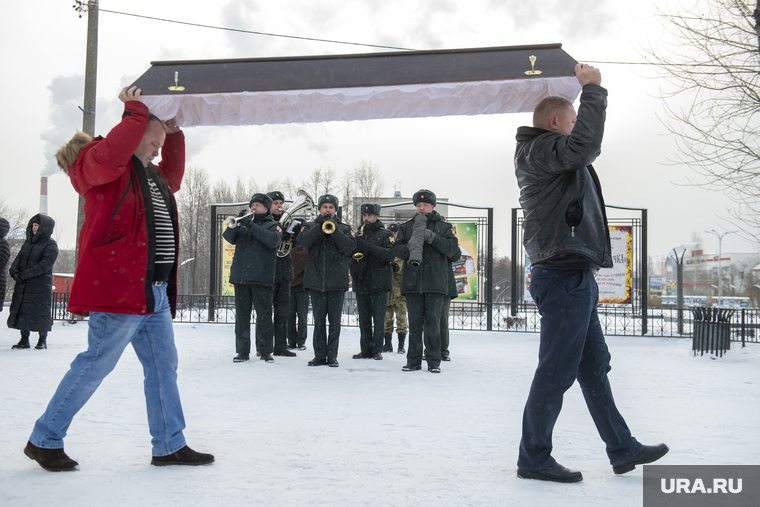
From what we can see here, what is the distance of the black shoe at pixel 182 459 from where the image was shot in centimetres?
279

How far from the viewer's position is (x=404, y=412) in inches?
165

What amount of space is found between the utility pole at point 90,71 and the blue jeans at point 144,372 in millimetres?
10866

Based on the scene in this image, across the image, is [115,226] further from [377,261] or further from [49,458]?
[377,261]

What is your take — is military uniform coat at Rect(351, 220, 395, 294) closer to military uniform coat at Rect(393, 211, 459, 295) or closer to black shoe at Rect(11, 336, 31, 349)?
military uniform coat at Rect(393, 211, 459, 295)

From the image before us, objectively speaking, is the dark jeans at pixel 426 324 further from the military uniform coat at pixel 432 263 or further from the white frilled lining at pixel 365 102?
the white frilled lining at pixel 365 102

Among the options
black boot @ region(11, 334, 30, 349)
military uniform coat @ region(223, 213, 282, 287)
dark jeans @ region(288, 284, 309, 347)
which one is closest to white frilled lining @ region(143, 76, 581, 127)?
military uniform coat @ region(223, 213, 282, 287)

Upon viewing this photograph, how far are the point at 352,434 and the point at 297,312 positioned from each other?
5388 millimetres

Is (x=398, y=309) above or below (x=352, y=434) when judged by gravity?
above

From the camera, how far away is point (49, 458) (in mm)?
2625

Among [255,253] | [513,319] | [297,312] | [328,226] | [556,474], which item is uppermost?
[328,226]

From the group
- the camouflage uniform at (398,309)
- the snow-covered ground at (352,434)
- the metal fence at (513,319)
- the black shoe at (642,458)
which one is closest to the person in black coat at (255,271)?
the snow-covered ground at (352,434)

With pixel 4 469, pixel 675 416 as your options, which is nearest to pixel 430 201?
pixel 675 416

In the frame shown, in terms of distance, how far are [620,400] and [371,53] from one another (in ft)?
12.3

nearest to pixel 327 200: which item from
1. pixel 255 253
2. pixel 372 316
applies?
pixel 255 253
